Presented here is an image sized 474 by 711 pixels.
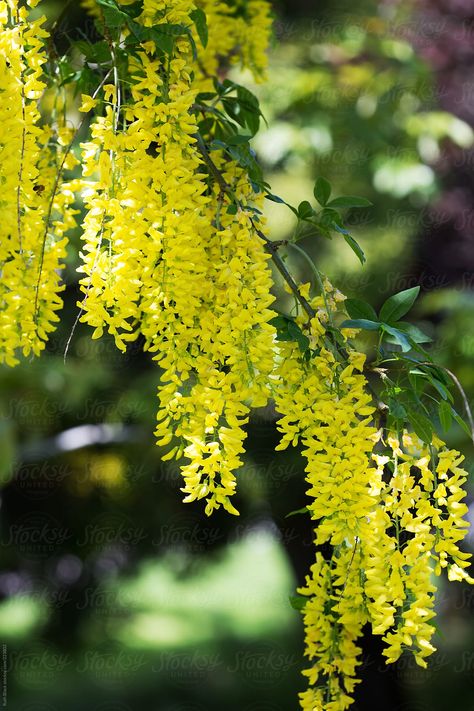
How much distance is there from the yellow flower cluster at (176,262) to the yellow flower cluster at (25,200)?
11 cm

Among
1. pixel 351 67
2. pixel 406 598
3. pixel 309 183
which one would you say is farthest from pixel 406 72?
pixel 406 598

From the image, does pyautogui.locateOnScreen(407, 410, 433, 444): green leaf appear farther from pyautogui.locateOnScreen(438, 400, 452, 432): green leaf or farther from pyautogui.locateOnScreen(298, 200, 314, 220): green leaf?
pyautogui.locateOnScreen(298, 200, 314, 220): green leaf

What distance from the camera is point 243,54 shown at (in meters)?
2.10

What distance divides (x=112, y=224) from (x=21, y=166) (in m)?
0.19

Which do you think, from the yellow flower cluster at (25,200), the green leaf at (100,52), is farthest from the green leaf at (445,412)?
the green leaf at (100,52)

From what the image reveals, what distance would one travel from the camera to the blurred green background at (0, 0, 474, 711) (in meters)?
4.12

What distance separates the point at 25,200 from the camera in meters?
1.41

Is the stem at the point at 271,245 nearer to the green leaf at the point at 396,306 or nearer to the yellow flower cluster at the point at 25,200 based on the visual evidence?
the green leaf at the point at 396,306

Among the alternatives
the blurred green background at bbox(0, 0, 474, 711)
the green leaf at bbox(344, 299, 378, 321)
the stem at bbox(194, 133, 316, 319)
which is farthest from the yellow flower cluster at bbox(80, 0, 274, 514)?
the blurred green background at bbox(0, 0, 474, 711)

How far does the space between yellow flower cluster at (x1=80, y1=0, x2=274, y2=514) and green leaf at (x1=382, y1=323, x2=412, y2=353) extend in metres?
0.18

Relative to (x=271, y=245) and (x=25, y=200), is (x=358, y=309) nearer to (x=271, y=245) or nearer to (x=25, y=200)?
(x=271, y=245)

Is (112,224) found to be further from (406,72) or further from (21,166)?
(406,72)

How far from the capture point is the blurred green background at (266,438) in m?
4.12

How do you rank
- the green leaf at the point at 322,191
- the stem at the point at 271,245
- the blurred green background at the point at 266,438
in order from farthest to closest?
the blurred green background at the point at 266,438 < the green leaf at the point at 322,191 < the stem at the point at 271,245
